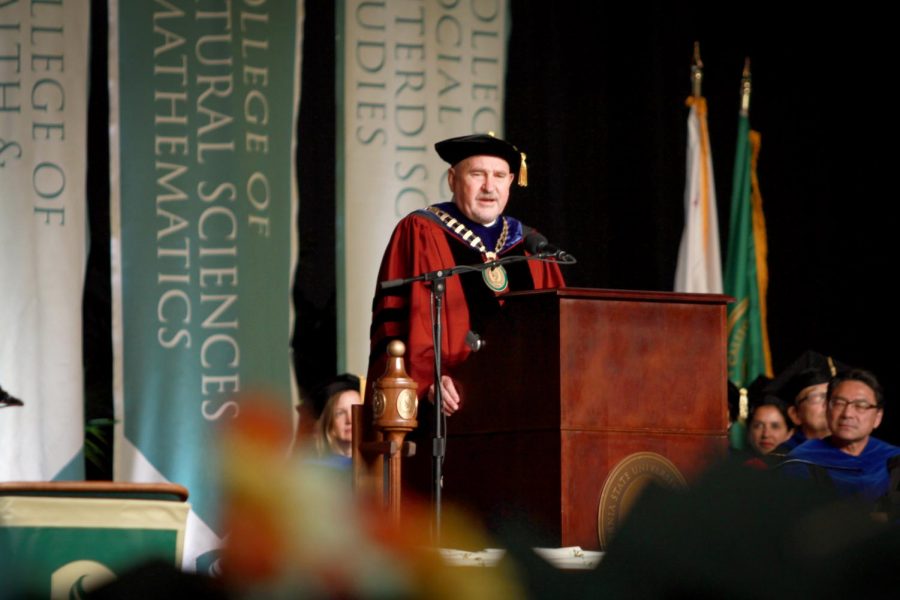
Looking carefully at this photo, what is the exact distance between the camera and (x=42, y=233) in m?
6.46

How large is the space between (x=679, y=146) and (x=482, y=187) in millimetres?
3342

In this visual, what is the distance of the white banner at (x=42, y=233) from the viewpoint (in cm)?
633

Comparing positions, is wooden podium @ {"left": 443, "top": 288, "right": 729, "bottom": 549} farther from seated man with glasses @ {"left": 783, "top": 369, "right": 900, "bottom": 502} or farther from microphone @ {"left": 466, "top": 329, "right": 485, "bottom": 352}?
seated man with glasses @ {"left": 783, "top": 369, "right": 900, "bottom": 502}

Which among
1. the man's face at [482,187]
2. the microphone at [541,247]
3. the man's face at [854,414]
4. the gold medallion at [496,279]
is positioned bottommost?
the man's face at [854,414]

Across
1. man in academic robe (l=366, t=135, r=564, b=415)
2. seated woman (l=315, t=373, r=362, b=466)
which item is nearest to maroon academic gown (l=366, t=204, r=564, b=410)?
man in academic robe (l=366, t=135, r=564, b=415)

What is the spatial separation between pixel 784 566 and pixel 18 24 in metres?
6.63

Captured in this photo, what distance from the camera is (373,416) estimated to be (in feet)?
11.9

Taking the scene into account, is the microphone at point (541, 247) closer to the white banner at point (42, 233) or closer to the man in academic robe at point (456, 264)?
the man in academic robe at point (456, 264)

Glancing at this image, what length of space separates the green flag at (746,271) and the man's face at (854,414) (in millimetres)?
1930

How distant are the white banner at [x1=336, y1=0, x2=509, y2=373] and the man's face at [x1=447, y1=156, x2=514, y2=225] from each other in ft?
8.44

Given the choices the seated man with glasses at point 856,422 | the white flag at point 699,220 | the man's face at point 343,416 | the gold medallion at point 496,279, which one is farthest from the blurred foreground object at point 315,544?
the white flag at point 699,220

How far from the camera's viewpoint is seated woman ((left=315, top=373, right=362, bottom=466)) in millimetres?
5312

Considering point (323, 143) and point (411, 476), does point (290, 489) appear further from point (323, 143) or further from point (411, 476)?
point (323, 143)

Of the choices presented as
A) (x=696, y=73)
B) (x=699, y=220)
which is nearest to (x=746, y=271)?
(x=699, y=220)
